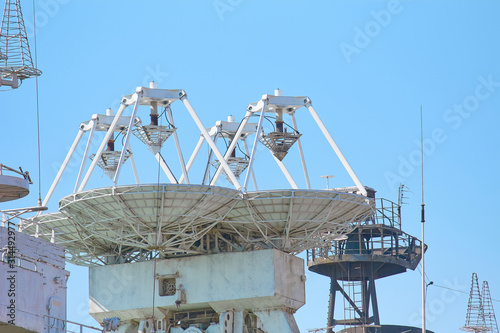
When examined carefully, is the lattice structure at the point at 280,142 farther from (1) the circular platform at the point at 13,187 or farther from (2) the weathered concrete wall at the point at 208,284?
(1) the circular platform at the point at 13,187

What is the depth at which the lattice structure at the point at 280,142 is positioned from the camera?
70000 mm

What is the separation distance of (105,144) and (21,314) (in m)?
24.8

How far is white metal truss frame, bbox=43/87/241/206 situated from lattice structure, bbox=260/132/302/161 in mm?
2930

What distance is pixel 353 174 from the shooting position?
71.6 metres

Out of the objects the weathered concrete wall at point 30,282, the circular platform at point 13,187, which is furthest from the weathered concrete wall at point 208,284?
the circular platform at point 13,187

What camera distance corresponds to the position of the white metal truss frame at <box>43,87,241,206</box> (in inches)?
2687

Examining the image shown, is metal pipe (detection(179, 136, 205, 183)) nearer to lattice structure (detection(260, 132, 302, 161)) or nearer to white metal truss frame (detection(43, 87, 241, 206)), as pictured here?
white metal truss frame (detection(43, 87, 241, 206))

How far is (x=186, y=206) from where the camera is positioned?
65.4m

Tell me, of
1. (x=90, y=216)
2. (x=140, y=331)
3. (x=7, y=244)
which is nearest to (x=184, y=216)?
(x=90, y=216)

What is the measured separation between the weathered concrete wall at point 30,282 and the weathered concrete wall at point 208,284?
20.7 m

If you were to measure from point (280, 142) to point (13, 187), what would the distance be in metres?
26.0

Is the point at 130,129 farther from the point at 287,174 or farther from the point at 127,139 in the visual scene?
the point at 287,174

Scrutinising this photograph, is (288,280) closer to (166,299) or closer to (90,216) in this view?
(166,299)

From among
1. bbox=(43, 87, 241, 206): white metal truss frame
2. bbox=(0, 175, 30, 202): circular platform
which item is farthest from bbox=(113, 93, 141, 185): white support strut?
bbox=(0, 175, 30, 202): circular platform
